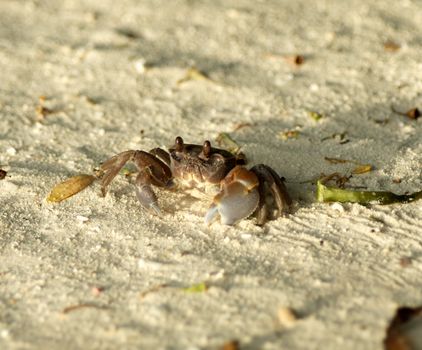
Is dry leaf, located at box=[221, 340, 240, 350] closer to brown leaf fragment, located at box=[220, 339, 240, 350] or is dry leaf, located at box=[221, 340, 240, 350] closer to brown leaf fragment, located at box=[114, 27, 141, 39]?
brown leaf fragment, located at box=[220, 339, 240, 350]

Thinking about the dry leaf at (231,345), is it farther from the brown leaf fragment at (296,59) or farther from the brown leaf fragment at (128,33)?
the brown leaf fragment at (128,33)

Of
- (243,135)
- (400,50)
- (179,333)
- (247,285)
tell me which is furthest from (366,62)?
(179,333)

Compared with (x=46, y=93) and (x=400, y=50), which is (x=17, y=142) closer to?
(x=46, y=93)

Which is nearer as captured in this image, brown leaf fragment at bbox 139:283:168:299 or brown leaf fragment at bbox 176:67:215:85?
brown leaf fragment at bbox 139:283:168:299

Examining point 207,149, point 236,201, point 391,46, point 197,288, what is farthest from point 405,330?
point 391,46

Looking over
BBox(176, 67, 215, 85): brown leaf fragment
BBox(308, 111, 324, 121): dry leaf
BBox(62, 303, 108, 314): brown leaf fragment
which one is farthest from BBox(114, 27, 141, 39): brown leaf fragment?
BBox(62, 303, 108, 314): brown leaf fragment

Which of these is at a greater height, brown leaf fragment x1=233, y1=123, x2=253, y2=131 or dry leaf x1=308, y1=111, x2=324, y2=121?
dry leaf x1=308, y1=111, x2=324, y2=121
